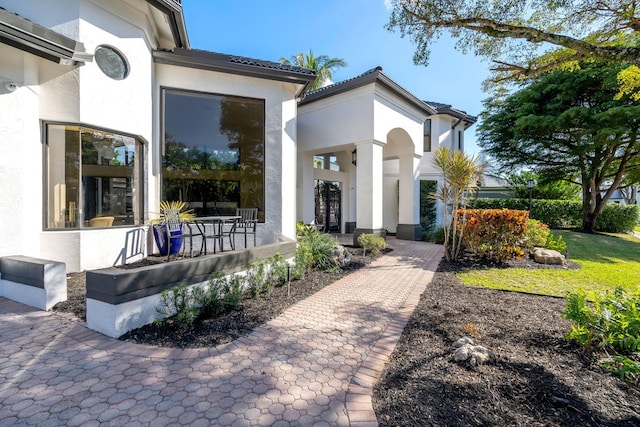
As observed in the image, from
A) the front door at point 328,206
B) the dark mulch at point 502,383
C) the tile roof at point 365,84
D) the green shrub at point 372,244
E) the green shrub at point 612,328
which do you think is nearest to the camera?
the dark mulch at point 502,383

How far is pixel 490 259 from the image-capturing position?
8.80m

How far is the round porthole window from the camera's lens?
21.0ft

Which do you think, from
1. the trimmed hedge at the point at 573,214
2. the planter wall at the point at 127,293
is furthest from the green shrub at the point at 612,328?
the trimmed hedge at the point at 573,214

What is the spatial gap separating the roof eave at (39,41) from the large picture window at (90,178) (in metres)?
1.35

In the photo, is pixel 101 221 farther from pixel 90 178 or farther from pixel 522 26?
pixel 522 26

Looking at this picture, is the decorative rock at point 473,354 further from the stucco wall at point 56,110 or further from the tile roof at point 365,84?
the tile roof at point 365,84

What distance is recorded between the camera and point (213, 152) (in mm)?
8469

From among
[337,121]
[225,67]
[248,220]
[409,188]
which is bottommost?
[248,220]

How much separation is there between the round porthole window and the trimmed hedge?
17579 mm

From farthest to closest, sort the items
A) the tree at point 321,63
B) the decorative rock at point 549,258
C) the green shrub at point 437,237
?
the tree at point 321,63, the green shrub at point 437,237, the decorative rock at point 549,258

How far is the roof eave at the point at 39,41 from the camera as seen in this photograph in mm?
4707

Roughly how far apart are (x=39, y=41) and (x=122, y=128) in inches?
77.3

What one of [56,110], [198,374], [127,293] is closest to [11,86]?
[56,110]

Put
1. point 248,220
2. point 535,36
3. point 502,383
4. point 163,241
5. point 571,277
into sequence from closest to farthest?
1. point 502,383
2. point 535,36
3. point 163,241
4. point 571,277
5. point 248,220
